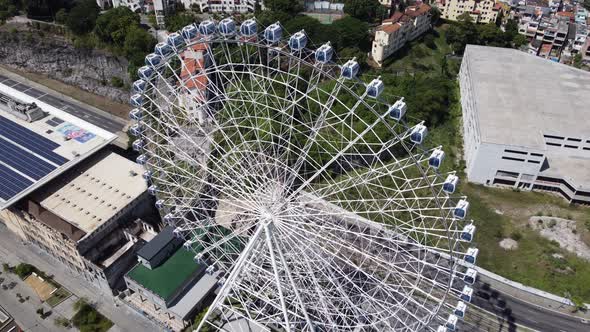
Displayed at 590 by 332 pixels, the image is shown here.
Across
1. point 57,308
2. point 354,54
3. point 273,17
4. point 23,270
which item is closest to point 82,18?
point 273,17

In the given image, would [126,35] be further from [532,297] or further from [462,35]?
[532,297]

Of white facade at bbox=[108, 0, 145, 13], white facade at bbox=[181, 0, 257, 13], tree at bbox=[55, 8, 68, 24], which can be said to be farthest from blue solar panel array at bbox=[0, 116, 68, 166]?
white facade at bbox=[181, 0, 257, 13]

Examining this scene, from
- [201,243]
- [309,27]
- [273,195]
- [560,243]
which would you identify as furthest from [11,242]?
[560,243]

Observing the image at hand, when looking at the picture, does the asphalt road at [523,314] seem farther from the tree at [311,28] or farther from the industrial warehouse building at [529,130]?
the tree at [311,28]

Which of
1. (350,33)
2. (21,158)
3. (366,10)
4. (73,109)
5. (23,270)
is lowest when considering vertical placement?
(23,270)

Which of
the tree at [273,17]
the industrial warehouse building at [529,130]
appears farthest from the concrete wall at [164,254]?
the tree at [273,17]

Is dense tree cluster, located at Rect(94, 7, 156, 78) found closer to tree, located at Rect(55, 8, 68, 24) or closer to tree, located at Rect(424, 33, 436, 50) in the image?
tree, located at Rect(55, 8, 68, 24)
